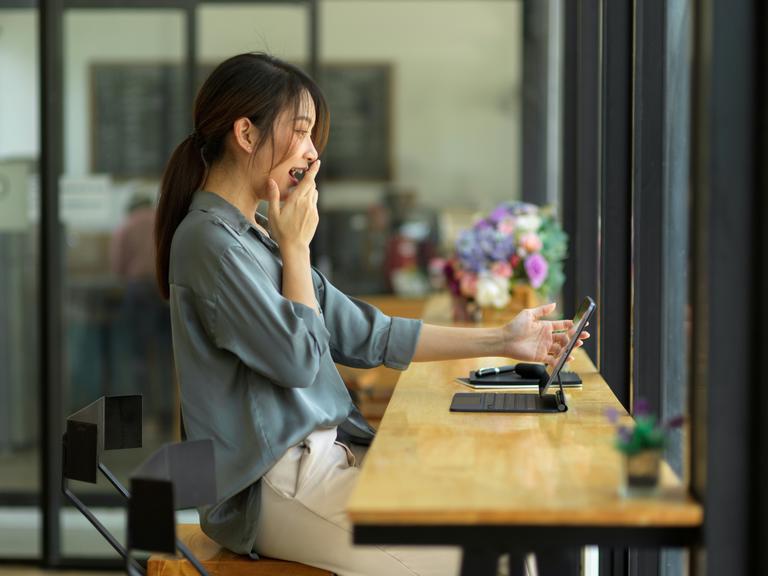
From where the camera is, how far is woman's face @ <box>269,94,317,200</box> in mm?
2174

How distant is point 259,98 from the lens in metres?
2.15

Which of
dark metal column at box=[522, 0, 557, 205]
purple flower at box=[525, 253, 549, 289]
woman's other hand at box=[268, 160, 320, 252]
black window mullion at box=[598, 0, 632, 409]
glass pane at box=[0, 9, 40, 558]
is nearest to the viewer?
woman's other hand at box=[268, 160, 320, 252]

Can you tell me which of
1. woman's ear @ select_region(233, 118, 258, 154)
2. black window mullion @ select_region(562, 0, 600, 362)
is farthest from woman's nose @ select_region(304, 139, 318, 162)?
black window mullion @ select_region(562, 0, 600, 362)

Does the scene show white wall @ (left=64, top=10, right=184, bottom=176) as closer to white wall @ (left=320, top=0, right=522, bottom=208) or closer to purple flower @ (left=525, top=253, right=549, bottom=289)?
white wall @ (left=320, top=0, right=522, bottom=208)

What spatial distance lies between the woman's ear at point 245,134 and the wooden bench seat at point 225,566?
714 millimetres

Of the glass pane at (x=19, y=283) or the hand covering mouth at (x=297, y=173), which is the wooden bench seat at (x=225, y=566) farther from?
the glass pane at (x=19, y=283)

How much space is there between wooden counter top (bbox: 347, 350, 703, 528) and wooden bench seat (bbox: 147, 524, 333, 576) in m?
0.30

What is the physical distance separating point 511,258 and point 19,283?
6.58 ft

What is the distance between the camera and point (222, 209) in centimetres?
215

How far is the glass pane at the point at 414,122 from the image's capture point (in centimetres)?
628

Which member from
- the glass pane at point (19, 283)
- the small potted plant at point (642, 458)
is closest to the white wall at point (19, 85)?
the glass pane at point (19, 283)

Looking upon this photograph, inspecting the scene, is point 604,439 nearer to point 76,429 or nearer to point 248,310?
point 248,310

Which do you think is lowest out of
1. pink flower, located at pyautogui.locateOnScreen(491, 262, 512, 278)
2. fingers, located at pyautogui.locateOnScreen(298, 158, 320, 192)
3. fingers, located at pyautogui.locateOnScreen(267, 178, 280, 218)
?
pink flower, located at pyautogui.locateOnScreen(491, 262, 512, 278)

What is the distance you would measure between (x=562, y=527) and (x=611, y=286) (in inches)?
67.0
